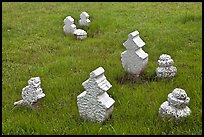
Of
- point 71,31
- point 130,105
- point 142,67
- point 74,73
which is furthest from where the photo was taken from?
point 71,31

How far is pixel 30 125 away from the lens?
530 centimetres

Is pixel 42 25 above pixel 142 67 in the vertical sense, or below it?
below

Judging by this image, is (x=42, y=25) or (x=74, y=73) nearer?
(x=74, y=73)

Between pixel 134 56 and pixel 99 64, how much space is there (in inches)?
47.9

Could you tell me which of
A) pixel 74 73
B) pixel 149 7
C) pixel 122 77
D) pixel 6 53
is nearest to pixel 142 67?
pixel 122 77

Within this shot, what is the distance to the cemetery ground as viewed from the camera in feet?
17.4

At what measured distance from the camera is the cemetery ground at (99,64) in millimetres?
5301

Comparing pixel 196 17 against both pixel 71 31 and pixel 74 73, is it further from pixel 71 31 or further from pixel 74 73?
pixel 74 73

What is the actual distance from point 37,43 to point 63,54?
141 cm

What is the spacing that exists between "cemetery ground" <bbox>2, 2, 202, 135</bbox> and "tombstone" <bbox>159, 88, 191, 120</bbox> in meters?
0.09

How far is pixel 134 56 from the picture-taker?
690 cm

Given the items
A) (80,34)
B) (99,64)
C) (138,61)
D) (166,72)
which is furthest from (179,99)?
(80,34)

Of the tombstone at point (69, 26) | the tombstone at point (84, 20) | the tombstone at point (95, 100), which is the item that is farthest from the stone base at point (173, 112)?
the tombstone at point (84, 20)

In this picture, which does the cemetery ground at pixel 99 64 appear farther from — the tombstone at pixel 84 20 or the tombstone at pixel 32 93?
the tombstone at pixel 84 20
